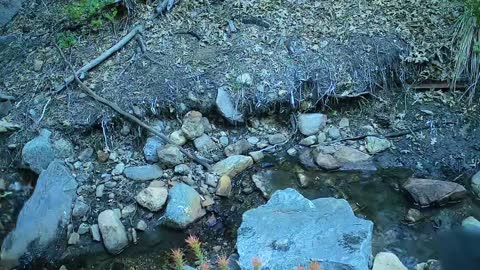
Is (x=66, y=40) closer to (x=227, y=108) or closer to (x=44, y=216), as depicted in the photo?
(x=227, y=108)

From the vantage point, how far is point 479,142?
148 inches

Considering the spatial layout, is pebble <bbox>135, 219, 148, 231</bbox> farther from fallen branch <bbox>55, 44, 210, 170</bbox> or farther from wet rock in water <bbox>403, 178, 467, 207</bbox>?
wet rock in water <bbox>403, 178, 467, 207</bbox>

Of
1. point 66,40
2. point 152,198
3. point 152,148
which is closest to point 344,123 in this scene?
point 152,148

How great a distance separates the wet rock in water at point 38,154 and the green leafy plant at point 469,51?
286cm

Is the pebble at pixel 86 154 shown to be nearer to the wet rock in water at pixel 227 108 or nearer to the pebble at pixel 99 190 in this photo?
the pebble at pixel 99 190

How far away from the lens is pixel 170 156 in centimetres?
369

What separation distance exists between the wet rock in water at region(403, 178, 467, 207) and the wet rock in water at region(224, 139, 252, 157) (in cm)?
109

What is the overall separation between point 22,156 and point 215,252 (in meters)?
1.50

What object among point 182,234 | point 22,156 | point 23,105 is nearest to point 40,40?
point 23,105

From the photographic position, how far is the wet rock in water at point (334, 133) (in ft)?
12.8

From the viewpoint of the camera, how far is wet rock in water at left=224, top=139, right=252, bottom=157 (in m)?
3.80

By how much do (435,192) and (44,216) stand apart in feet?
7.80

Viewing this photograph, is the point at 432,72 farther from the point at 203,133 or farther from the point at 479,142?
the point at 203,133

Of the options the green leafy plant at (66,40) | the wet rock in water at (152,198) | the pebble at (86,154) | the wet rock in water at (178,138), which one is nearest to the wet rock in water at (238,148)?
the wet rock in water at (178,138)
